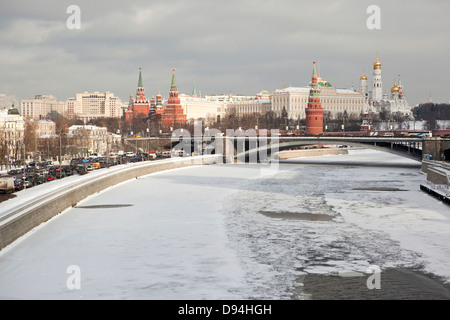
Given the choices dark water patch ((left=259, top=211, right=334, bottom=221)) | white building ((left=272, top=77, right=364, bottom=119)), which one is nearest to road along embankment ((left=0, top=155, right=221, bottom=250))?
dark water patch ((left=259, top=211, right=334, bottom=221))

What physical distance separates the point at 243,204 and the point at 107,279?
1361cm

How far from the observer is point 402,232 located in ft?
64.2

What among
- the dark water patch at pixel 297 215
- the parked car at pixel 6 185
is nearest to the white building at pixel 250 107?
the parked car at pixel 6 185

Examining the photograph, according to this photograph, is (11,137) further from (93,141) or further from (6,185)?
(6,185)

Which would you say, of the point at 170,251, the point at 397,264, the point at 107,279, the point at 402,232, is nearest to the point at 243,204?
the point at 402,232

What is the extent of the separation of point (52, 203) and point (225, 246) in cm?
784

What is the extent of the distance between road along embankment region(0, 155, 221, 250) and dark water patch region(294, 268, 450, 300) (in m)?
8.40

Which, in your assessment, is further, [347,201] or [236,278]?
[347,201]

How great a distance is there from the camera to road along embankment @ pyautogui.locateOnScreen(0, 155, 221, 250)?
16953 mm

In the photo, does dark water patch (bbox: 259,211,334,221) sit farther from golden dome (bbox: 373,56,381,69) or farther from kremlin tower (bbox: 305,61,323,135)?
golden dome (bbox: 373,56,381,69)

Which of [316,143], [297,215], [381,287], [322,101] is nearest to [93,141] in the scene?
[316,143]

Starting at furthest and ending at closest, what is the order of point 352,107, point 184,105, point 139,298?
point 184,105, point 352,107, point 139,298
